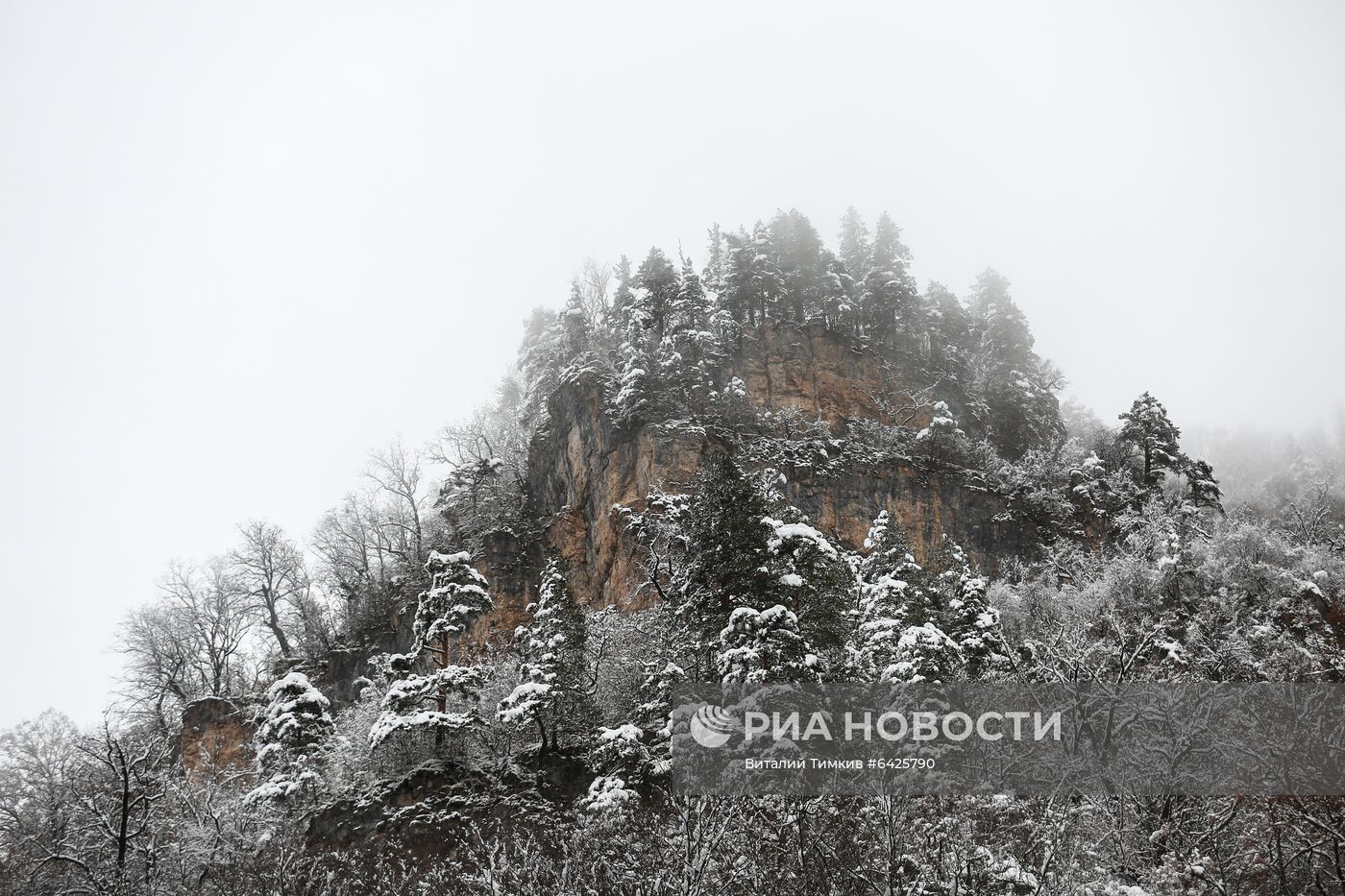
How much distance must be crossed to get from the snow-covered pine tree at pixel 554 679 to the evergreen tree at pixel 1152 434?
32.4 m

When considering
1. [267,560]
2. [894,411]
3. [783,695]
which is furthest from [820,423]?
[267,560]

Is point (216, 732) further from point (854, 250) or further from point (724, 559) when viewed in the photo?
point (854, 250)

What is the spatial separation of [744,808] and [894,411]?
32.4 metres

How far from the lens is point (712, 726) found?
62.3ft

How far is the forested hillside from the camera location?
45.9 feet

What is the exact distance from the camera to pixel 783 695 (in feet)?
60.3

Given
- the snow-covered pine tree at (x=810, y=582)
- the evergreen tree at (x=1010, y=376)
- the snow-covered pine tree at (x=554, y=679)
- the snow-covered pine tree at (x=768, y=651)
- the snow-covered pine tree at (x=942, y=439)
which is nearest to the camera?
the snow-covered pine tree at (x=768, y=651)

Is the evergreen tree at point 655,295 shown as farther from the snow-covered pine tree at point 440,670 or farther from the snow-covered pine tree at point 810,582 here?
the snow-covered pine tree at point 810,582

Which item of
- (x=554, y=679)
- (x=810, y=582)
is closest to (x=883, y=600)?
(x=810, y=582)

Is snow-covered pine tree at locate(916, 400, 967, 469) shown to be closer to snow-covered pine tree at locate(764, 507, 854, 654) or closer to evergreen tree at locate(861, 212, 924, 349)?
evergreen tree at locate(861, 212, 924, 349)

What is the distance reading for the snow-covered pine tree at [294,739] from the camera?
22.5m

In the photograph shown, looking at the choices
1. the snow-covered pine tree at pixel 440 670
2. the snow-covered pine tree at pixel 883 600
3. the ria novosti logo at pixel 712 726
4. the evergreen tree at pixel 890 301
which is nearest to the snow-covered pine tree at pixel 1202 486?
the evergreen tree at pixel 890 301

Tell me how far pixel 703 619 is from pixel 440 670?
386 inches

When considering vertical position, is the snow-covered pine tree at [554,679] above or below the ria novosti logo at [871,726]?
above
